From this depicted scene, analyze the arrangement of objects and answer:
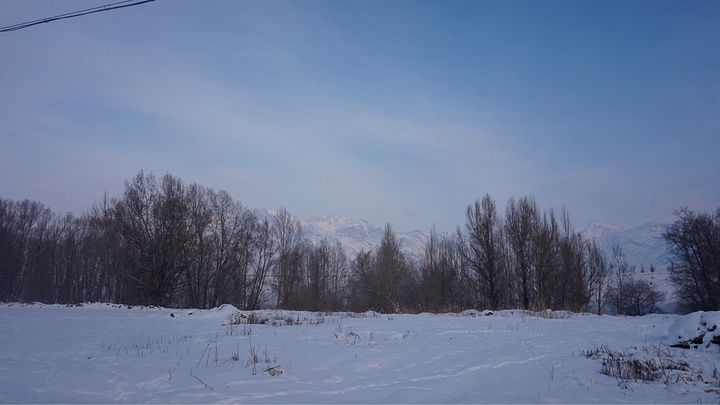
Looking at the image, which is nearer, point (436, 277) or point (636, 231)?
point (436, 277)

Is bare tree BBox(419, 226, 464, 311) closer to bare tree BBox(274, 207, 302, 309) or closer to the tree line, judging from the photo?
the tree line

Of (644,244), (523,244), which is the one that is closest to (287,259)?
(523,244)

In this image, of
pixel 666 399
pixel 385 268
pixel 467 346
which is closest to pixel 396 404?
pixel 666 399

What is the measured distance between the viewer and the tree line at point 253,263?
31.0 metres

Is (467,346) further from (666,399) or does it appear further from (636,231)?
(636,231)

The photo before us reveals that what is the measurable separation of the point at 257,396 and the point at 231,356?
8.20ft

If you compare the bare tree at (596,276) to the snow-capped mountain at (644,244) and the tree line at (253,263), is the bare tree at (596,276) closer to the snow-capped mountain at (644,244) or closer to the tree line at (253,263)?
the tree line at (253,263)

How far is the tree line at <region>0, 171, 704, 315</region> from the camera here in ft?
102

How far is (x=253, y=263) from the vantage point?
39.8 metres

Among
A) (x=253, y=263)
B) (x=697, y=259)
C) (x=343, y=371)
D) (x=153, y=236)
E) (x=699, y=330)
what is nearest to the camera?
(x=343, y=371)

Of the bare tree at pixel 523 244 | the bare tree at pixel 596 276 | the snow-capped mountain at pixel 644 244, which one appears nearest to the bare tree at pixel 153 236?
the bare tree at pixel 523 244

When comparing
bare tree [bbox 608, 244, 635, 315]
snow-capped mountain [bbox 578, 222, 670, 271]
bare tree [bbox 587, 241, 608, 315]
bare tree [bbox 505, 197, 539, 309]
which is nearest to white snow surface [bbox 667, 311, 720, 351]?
bare tree [bbox 505, 197, 539, 309]

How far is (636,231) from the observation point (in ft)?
536

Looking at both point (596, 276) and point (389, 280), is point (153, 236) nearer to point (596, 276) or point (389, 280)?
point (389, 280)
